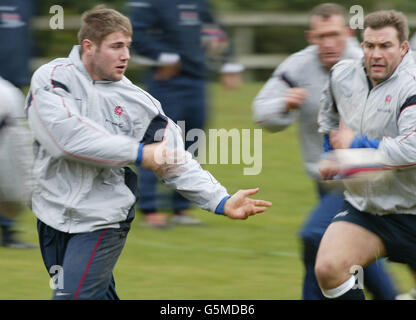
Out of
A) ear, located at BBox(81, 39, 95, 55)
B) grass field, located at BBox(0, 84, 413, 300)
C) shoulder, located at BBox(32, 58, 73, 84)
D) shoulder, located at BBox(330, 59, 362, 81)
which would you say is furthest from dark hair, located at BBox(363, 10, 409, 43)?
grass field, located at BBox(0, 84, 413, 300)

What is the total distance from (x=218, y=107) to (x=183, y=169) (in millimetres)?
8195

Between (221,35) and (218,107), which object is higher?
(221,35)

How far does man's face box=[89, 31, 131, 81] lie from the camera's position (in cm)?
443

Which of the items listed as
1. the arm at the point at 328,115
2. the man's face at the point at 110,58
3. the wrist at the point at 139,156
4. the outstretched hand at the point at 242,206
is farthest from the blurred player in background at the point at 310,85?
the wrist at the point at 139,156

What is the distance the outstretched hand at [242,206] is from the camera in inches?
176

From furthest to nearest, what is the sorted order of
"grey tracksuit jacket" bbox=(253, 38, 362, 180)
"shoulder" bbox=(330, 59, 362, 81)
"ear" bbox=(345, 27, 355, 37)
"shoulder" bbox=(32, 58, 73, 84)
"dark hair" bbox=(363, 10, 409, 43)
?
"ear" bbox=(345, 27, 355, 37) < "grey tracksuit jacket" bbox=(253, 38, 362, 180) < "shoulder" bbox=(330, 59, 362, 81) < "dark hair" bbox=(363, 10, 409, 43) < "shoulder" bbox=(32, 58, 73, 84)

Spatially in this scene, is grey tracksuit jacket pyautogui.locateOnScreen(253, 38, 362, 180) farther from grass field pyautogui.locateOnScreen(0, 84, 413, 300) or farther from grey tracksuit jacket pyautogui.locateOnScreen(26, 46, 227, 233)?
grey tracksuit jacket pyautogui.locateOnScreen(26, 46, 227, 233)

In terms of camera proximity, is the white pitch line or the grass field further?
the white pitch line

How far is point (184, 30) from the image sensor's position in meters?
7.45

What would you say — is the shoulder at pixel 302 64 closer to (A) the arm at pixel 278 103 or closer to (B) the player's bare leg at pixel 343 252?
(A) the arm at pixel 278 103

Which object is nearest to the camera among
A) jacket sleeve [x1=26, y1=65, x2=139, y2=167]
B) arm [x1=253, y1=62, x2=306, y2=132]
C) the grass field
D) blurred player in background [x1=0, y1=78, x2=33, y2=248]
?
blurred player in background [x1=0, y1=78, x2=33, y2=248]
